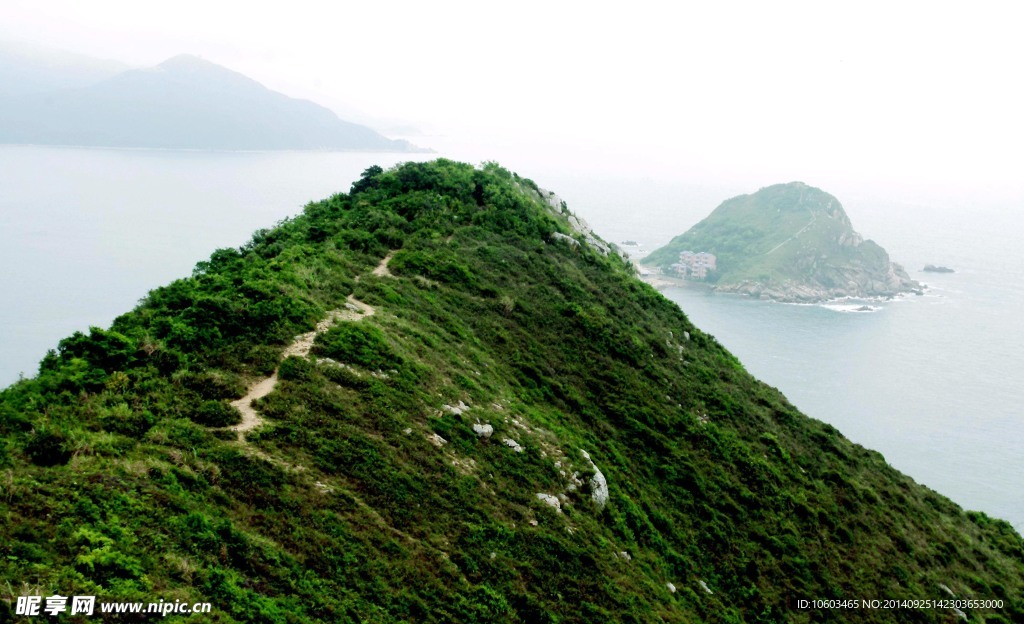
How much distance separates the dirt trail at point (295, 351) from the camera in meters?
13.0

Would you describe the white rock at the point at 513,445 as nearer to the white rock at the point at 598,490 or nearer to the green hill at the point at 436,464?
the green hill at the point at 436,464

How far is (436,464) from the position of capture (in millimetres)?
14312

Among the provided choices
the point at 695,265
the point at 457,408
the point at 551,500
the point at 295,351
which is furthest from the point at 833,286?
the point at 295,351

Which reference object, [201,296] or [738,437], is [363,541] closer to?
[201,296]

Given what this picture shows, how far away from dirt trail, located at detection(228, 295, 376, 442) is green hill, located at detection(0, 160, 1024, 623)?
9 centimetres

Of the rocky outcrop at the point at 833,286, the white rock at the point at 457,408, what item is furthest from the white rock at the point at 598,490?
the rocky outcrop at the point at 833,286

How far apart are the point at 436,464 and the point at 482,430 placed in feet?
8.54

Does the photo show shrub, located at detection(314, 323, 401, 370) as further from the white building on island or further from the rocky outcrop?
the white building on island

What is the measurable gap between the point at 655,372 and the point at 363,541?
18.3 meters

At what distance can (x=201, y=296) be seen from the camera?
651 inches

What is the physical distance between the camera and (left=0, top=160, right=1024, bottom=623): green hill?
31.9 ft

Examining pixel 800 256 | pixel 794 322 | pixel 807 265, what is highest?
pixel 800 256

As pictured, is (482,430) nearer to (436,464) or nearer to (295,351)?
(436,464)

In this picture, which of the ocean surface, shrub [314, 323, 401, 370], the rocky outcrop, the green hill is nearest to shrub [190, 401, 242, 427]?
the green hill
